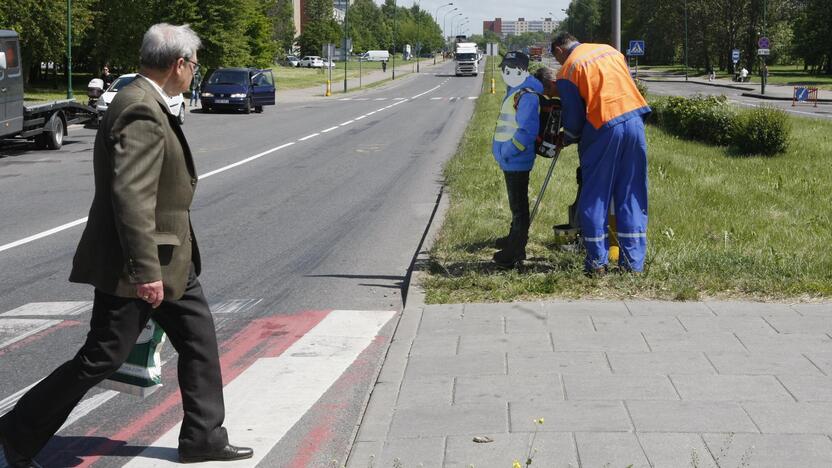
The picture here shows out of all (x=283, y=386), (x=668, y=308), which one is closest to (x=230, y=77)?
(x=668, y=308)

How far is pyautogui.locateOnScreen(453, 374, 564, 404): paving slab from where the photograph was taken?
4.89 m

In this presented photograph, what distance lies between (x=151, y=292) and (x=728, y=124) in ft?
53.5

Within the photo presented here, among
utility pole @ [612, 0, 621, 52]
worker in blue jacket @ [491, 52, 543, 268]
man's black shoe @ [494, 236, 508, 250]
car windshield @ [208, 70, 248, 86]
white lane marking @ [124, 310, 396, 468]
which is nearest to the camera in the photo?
white lane marking @ [124, 310, 396, 468]

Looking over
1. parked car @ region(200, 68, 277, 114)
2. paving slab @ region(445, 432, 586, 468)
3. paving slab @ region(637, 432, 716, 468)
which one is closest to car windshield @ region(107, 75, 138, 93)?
parked car @ region(200, 68, 277, 114)

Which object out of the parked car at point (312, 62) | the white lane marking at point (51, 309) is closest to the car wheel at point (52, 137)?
the white lane marking at point (51, 309)

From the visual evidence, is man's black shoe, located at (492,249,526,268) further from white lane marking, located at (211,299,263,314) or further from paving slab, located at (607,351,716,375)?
Result: paving slab, located at (607,351,716,375)

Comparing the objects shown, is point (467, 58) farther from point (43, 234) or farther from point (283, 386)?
point (283, 386)

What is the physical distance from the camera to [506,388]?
16.6 ft

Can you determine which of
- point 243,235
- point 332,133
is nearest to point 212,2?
point 332,133

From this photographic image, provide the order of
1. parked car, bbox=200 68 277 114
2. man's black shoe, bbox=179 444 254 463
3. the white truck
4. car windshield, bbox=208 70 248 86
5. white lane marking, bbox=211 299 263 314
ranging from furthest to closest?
the white truck → car windshield, bbox=208 70 248 86 → parked car, bbox=200 68 277 114 → white lane marking, bbox=211 299 263 314 → man's black shoe, bbox=179 444 254 463

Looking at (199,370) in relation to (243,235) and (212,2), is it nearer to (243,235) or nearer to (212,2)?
(243,235)

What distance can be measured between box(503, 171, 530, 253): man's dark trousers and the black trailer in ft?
46.5

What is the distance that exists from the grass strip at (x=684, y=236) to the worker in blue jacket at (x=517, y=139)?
0.26 m

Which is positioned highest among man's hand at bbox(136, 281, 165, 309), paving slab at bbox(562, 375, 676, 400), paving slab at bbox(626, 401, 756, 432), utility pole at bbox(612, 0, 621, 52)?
utility pole at bbox(612, 0, 621, 52)
